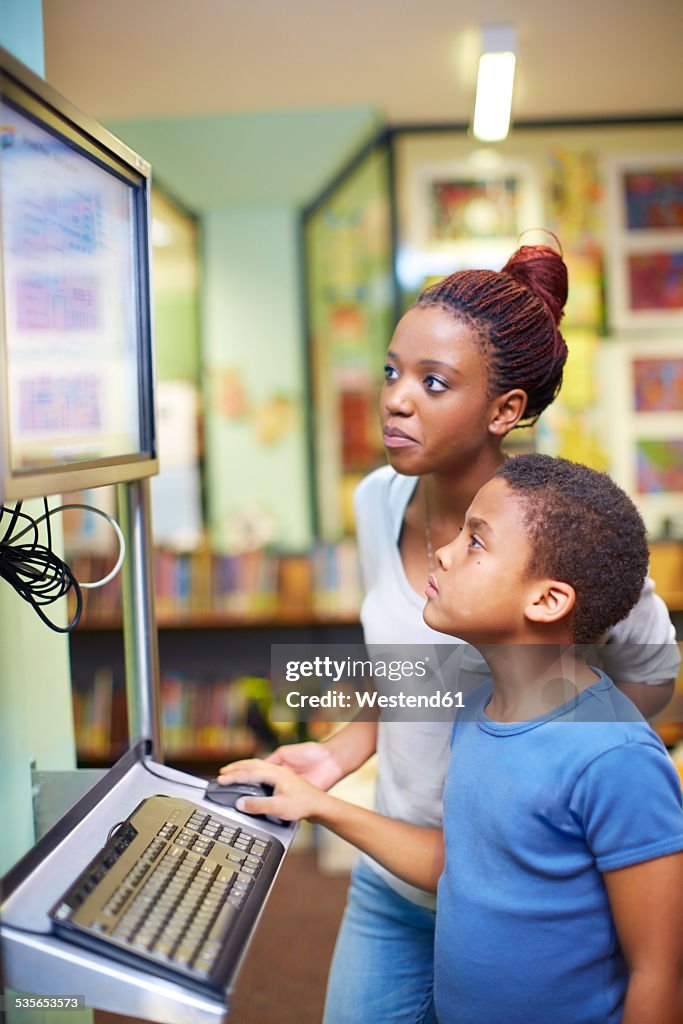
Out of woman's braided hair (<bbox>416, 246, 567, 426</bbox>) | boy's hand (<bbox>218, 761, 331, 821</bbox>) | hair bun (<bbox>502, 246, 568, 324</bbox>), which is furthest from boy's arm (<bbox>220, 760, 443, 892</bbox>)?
hair bun (<bbox>502, 246, 568, 324</bbox>)

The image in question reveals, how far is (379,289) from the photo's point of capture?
3.47m

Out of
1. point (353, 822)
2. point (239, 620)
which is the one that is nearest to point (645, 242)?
point (239, 620)

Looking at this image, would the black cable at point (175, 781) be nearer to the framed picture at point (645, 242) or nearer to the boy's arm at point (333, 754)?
the boy's arm at point (333, 754)

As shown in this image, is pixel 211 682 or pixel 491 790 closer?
pixel 491 790

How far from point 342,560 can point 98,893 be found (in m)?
2.59

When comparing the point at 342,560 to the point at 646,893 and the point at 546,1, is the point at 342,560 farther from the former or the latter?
the point at 646,893

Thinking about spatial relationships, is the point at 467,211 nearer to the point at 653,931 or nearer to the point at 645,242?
the point at 645,242

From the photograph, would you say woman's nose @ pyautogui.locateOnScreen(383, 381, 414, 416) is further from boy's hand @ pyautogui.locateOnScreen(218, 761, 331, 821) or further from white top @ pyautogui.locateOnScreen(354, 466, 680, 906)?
boy's hand @ pyautogui.locateOnScreen(218, 761, 331, 821)

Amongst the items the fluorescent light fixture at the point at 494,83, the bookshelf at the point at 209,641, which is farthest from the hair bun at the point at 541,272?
the bookshelf at the point at 209,641

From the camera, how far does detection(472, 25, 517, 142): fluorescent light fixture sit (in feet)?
8.61

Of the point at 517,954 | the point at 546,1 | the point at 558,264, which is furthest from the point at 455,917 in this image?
the point at 546,1

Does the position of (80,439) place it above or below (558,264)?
below

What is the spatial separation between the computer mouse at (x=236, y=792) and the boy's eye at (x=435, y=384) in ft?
1.52

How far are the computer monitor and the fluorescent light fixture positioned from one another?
1774mm
